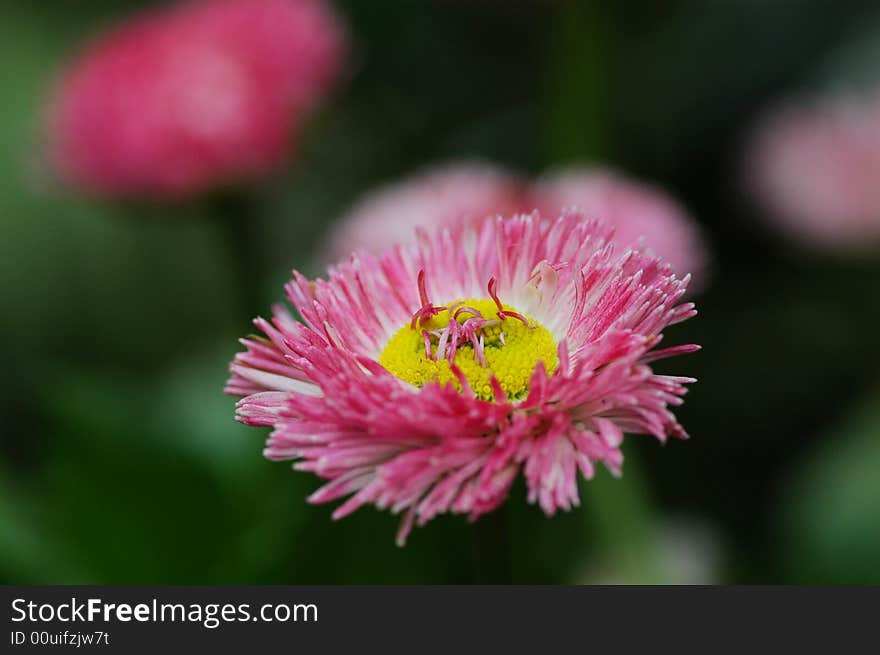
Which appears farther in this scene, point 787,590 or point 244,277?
point 244,277

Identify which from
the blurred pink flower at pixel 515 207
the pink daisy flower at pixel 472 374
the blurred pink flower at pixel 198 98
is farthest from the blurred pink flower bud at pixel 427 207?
the pink daisy flower at pixel 472 374

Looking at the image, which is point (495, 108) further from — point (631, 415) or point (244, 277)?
point (631, 415)

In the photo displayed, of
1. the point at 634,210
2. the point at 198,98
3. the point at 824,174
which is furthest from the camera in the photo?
the point at 824,174

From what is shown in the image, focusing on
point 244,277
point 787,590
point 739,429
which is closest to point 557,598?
point 787,590

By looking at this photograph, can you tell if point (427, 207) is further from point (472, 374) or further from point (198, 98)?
point (472, 374)

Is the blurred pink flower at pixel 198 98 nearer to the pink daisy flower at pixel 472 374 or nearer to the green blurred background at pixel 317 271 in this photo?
the green blurred background at pixel 317 271

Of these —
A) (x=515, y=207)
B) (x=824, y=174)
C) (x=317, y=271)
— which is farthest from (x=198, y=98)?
(x=824, y=174)
